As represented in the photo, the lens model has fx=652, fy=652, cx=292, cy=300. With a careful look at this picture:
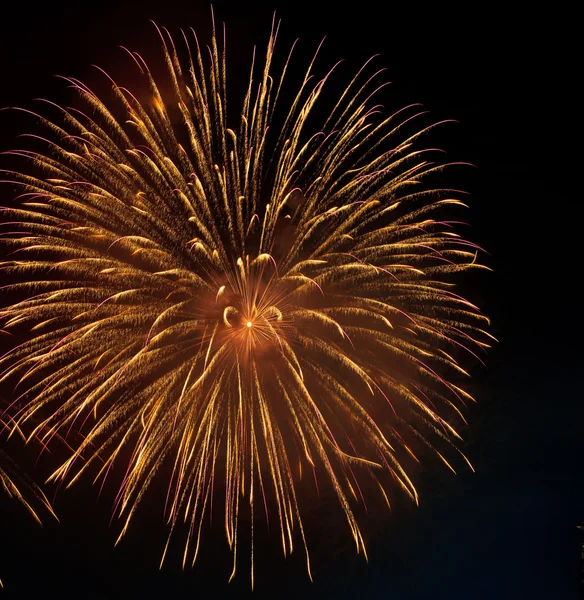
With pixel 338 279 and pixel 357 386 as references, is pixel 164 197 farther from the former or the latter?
pixel 357 386

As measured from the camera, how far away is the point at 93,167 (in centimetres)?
1211

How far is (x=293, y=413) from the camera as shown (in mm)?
12961

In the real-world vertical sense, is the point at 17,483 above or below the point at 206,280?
below

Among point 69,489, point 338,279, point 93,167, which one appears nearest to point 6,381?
point 69,489

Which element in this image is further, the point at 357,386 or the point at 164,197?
the point at 357,386

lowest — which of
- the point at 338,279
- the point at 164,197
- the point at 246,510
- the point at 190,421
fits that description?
the point at 246,510

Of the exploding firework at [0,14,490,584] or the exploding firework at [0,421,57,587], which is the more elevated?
the exploding firework at [0,14,490,584]

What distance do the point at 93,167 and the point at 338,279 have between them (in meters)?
5.10

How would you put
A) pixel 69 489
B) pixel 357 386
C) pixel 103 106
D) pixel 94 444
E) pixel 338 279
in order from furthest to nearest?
pixel 69 489
pixel 94 444
pixel 357 386
pixel 338 279
pixel 103 106

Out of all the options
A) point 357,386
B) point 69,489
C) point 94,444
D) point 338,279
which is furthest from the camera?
point 69,489

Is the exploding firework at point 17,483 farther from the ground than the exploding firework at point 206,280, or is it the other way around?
the exploding firework at point 206,280

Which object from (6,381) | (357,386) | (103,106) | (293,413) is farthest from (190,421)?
(103,106)

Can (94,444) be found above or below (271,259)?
below

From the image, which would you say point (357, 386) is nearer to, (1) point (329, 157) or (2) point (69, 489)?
(1) point (329, 157)
